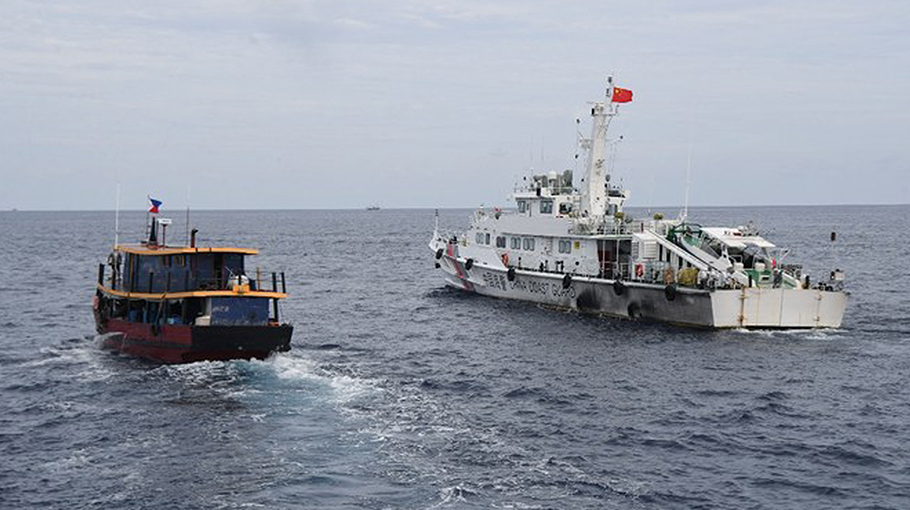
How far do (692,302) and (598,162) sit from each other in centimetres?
1464

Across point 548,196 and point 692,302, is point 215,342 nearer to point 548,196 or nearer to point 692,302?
point 692,302

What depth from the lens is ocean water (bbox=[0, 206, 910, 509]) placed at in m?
23.4

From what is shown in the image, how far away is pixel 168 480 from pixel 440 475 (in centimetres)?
688

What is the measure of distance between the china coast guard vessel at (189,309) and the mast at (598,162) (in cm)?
2564

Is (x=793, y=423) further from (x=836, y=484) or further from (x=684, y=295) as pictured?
(x=684, y=295)

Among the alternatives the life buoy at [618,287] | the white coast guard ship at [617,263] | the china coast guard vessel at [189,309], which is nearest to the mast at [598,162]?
the white coast guard ship at [617,263]

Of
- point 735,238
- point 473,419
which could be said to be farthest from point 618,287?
point 473,419

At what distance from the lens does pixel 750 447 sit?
27.9 metres

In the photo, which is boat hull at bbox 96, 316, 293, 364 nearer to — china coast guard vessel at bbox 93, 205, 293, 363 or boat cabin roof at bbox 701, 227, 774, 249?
china coast guard vessel at bbox 93, 205, 293, 363

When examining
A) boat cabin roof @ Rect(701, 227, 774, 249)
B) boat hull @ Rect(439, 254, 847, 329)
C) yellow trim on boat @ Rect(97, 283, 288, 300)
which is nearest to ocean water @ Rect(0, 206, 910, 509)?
boat hull @ Rect(439, 254, 847, 329)

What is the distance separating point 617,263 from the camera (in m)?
53.0

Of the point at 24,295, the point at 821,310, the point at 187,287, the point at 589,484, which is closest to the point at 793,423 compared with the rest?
the point at 589,484

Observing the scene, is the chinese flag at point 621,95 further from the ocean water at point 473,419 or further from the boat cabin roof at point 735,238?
the ocean water at point 473,419

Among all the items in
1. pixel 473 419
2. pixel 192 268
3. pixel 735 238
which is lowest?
pixel 473 419
